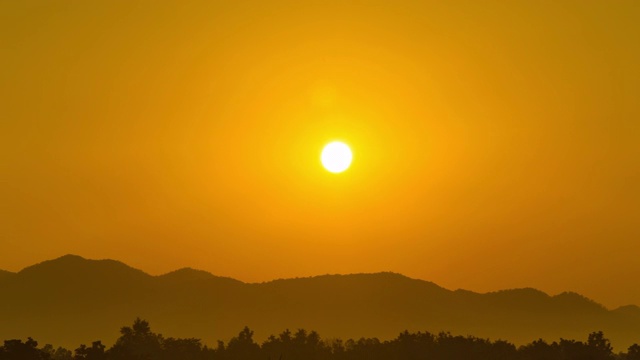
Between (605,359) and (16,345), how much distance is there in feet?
258

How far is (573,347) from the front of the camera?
144 metres

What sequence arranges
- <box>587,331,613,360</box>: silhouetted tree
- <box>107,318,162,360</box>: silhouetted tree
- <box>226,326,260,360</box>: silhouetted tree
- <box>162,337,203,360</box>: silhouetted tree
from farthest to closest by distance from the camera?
<box>226,326,260,360</box>: silhouetted tree
<box>162,337,203,360</box>: silhouetted tree
<box>587,331,613,360</box>: silhouetted tree
<box>107,318,162,360</box>: silhouetted tree

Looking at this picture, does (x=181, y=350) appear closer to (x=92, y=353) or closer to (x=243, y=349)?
(x=243, y=349)

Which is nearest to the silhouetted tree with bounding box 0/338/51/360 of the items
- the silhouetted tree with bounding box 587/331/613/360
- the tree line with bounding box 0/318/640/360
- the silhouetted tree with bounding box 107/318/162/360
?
the silhouetted tree with bounding box 107/318/162/360

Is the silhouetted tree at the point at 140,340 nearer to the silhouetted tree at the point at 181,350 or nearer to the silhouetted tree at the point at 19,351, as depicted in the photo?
the silhouetted tree at the point at 181,350

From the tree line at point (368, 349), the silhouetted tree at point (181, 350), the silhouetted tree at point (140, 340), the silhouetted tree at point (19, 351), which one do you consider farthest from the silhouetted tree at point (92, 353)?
the silhouetted tree at point (181, 350)

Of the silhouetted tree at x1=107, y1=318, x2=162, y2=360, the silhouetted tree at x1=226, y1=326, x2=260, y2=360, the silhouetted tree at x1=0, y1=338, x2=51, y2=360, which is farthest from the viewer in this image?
the silhouetted tree at x1=226, y1=326, x2=260, y2=360

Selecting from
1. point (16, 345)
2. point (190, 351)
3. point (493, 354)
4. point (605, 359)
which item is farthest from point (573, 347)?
point (16, 345)

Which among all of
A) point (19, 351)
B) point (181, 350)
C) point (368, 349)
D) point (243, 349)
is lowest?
point (19, 351)

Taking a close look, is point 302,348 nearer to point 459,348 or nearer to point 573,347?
point 459,348

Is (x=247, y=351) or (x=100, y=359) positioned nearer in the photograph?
(x=100, y=359)

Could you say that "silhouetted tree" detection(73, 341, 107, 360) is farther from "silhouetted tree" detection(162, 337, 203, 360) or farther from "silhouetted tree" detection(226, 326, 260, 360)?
"silhouetted tree" detection(226, 326, 260, 360)

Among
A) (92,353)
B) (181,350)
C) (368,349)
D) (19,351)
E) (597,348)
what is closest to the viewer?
(19,351)

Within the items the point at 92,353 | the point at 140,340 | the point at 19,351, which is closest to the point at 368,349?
the point at 140,340
